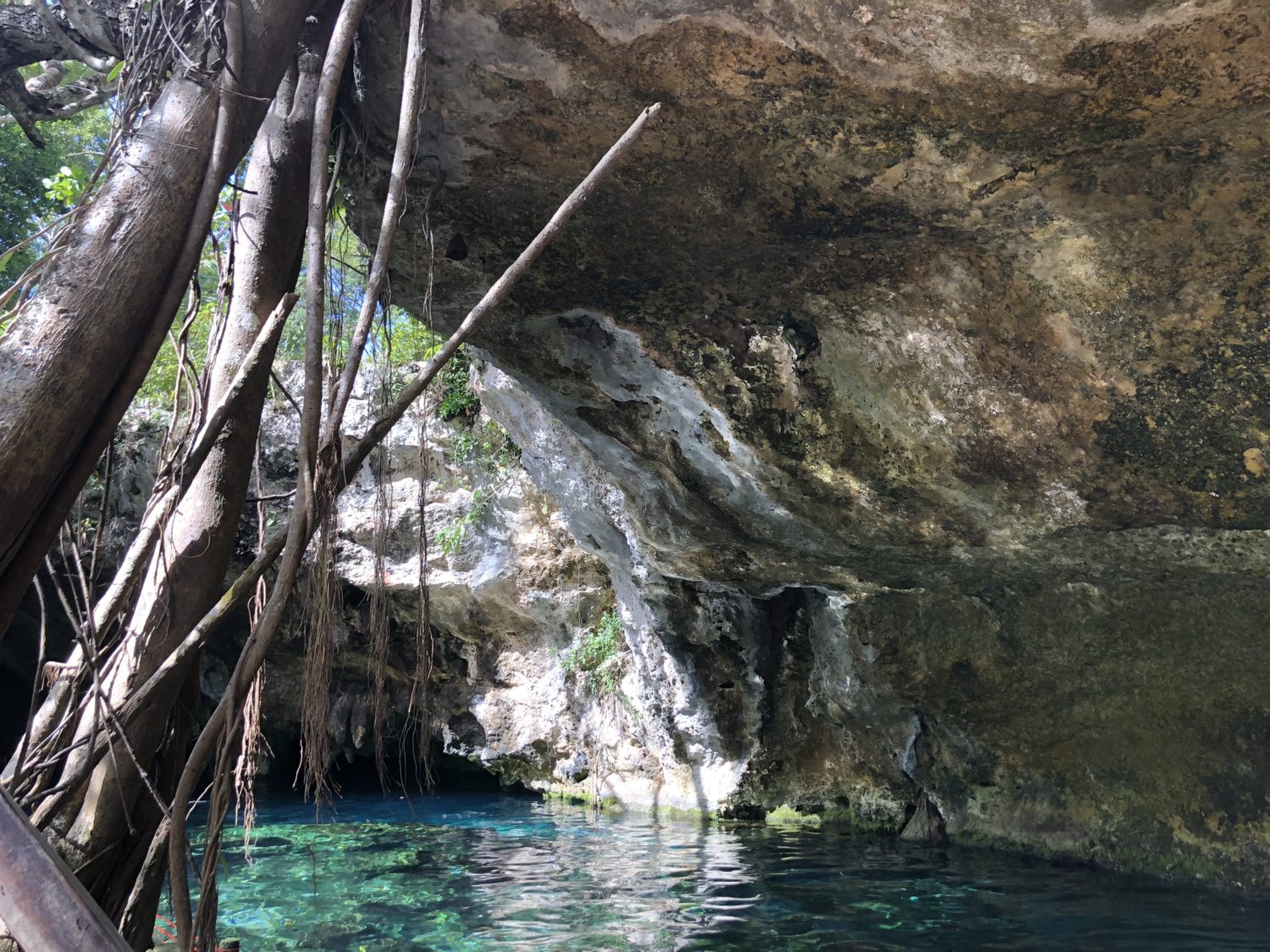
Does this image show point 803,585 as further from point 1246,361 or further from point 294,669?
point 294,669

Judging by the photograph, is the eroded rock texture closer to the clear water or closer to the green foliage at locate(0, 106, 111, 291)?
the clear water

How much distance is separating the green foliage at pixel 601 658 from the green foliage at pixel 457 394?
270cm

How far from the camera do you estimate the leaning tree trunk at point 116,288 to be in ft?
5.08

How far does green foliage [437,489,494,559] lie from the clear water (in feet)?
11.7

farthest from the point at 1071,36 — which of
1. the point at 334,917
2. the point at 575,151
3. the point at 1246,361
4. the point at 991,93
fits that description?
the point at 334,917

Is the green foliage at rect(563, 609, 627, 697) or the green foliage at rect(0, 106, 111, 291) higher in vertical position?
the green foliage at rect(0, 106, 111, 291)

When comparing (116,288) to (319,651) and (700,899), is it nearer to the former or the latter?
(319,651)

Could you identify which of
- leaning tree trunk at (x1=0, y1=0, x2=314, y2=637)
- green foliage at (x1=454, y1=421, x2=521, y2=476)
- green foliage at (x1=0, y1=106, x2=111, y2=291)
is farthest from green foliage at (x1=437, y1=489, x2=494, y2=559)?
leaning tree trunk at (x1=0, y1=0, x2=314, y2=637)

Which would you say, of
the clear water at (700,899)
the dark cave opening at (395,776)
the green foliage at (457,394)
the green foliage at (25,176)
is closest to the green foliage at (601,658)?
the dark cave opening at (395,776)

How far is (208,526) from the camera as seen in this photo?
199cm

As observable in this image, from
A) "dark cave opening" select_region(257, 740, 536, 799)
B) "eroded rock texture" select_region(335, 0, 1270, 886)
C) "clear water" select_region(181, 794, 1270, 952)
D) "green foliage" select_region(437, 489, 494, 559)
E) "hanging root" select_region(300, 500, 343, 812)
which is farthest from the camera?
"dark cave opening" select_region(257, 740, 536, 799)

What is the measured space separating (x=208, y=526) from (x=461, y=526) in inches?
309

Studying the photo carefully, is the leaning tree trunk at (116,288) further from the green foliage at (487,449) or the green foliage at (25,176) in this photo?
the green foliage at (25,176)

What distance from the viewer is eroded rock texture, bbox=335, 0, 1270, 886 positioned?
2.68 m
